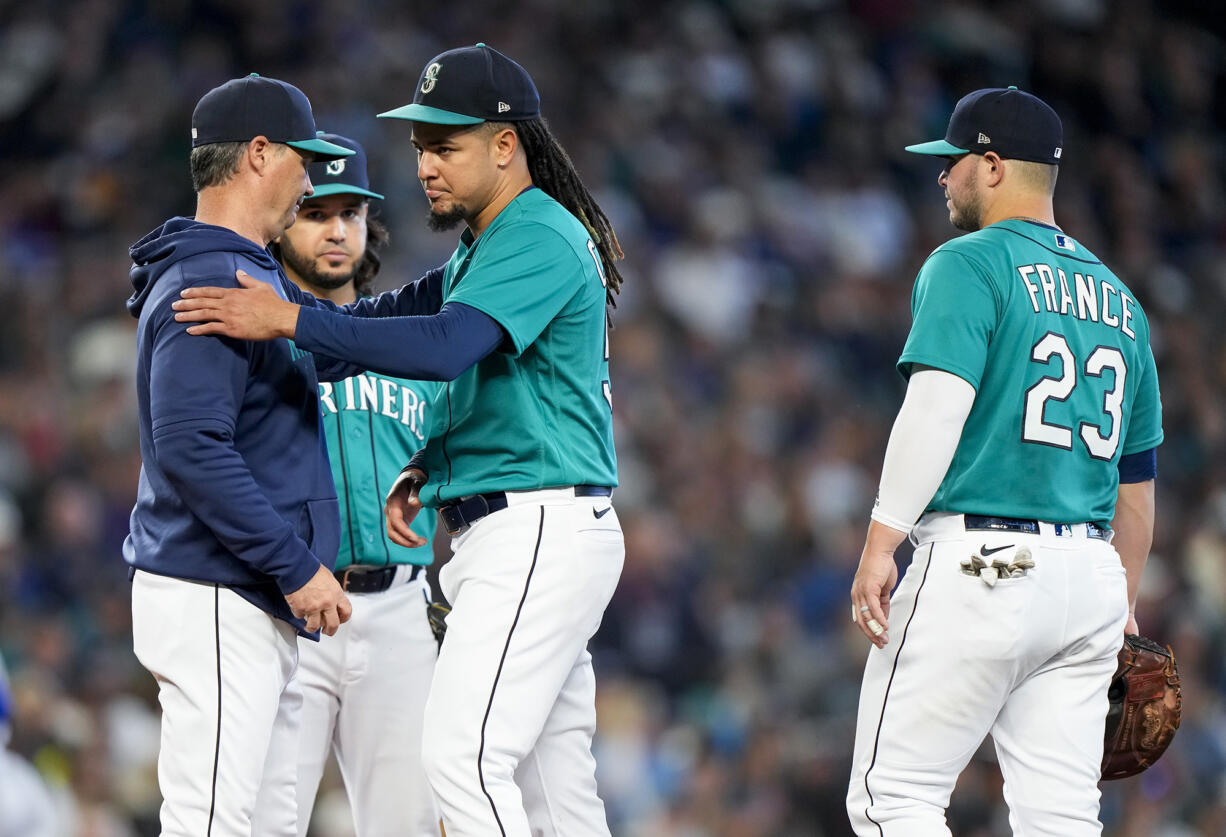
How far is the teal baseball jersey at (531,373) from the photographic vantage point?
3.09m

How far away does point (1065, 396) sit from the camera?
321 cm

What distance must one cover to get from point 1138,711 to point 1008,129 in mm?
1415

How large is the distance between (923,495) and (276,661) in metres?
1.42

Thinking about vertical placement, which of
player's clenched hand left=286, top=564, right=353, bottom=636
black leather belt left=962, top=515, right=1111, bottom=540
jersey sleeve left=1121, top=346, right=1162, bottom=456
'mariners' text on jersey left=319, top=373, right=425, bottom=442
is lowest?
player's clenched hand left=286, top=564, right=353, bottom=636

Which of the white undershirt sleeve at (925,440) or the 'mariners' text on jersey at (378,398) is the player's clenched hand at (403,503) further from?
the white undershirt sleeve at (925,440)

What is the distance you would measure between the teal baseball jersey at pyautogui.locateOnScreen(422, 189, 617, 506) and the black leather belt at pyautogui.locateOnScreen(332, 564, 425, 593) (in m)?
0.57

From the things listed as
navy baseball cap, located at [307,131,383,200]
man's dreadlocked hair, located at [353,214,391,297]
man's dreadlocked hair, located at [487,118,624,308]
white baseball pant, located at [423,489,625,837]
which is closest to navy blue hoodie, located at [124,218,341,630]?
white baseball pant, located at [423,489,625,837]

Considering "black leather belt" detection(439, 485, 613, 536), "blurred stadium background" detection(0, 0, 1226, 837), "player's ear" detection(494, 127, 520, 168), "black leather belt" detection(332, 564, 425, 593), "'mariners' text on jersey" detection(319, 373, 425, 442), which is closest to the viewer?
"black leather belt" detection(439, 485, 613, 536)

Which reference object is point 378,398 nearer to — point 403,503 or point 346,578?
point 346,578

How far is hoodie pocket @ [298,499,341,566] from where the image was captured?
3100mm

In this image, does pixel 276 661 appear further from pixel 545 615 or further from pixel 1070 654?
pixel 1070 654

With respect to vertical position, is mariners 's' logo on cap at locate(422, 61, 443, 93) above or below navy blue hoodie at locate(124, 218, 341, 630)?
above

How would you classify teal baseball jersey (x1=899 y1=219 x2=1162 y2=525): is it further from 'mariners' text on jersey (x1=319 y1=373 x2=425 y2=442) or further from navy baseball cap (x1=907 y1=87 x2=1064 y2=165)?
'mariners' text on jersey (x1=319 y1=373 x2=425 y2=442)

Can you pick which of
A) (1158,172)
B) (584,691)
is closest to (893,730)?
(584,691)
